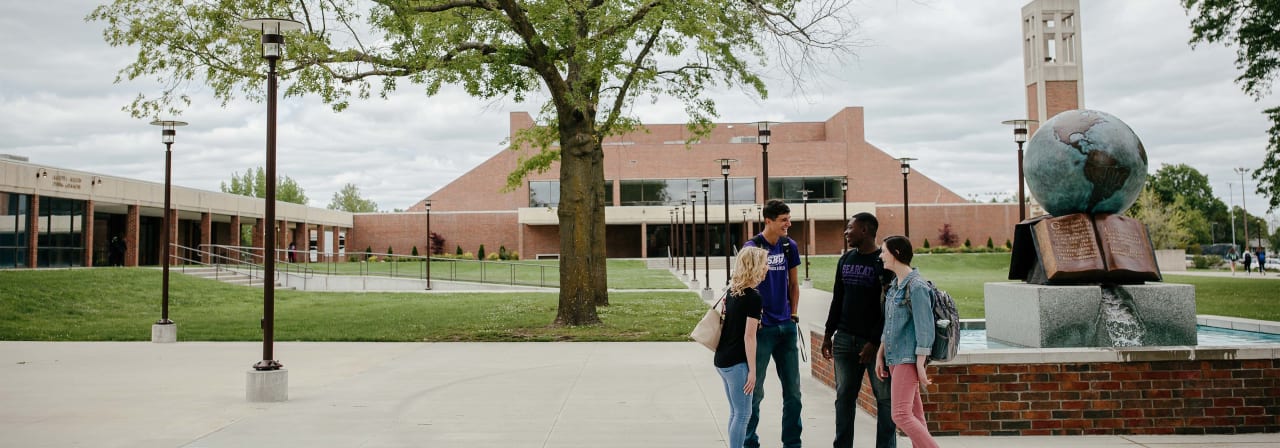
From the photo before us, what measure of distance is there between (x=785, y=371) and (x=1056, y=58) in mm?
56440

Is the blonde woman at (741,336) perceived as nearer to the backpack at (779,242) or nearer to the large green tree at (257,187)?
the backpack at (779,242)

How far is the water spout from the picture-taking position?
24.0 ft

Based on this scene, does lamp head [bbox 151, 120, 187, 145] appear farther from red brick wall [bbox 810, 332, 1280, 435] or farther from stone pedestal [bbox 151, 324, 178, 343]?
red brick wall [bbox 810, 332, 1280, 435]

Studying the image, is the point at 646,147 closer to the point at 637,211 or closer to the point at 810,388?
the point at 637,211

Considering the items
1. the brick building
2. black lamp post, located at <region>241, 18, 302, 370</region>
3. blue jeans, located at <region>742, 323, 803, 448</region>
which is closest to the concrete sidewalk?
black lamp post, located at <region>241, 18, 302, 370</region>

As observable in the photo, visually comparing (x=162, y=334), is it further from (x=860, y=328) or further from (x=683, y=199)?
(x=683, y=199)

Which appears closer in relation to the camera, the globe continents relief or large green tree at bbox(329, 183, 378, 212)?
the globe continents relief

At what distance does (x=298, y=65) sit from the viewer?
14961 mm

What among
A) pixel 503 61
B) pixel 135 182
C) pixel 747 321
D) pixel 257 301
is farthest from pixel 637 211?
pixel 747 321

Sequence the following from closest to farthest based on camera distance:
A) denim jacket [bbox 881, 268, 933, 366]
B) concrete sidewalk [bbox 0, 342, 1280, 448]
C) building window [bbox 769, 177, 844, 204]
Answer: denim jacket [bbox 881, 268, 933, 366]
concrete sidewalk [bbox 0, 342, 1280, 448]
building window [bbox 769, 177, 844, 204]

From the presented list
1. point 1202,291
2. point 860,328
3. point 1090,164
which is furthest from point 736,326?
point 1202,291

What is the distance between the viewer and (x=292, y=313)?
65.4 feet

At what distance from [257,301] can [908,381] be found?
23.6 m

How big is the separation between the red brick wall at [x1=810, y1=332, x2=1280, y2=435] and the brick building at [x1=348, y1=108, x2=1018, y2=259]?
179 ft
